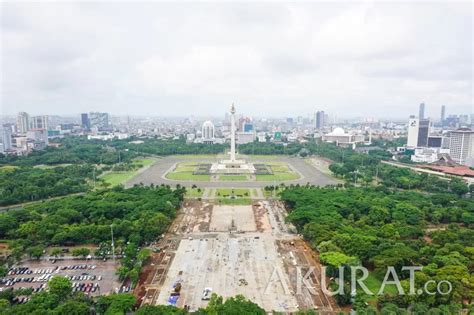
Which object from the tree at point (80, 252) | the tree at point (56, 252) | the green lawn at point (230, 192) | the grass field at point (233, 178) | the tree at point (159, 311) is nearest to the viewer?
the tree at point (159, 311)

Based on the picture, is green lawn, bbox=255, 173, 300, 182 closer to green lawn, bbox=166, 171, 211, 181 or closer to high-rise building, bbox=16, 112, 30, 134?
green lawn, bbox=166, 171, 211, 181

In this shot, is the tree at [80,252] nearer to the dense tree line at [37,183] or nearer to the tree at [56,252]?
the tree at [56,252]

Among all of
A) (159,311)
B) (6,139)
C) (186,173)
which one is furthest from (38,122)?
(159,311)

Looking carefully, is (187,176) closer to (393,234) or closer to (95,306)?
(393,234)

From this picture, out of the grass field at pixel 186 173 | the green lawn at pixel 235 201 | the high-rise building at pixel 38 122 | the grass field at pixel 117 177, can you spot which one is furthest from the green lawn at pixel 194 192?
the high-rise building at pixel 38 122

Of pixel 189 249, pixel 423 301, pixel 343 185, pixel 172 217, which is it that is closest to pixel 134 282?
pixel 189 249

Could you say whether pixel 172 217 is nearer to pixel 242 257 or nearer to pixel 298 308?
pixel 242 257

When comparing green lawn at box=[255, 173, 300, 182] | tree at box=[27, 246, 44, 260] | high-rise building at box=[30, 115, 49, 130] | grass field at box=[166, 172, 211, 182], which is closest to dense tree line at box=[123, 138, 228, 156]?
grass field at box=[166, 172, 211, 182]
